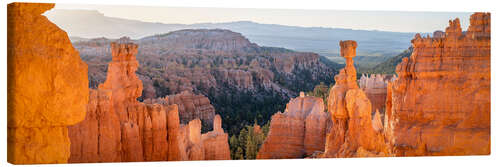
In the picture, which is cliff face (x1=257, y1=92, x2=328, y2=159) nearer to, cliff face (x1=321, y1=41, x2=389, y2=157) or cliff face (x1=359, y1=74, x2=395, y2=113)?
cliff face (x1=359, y1=74, x2=395, y2=113)

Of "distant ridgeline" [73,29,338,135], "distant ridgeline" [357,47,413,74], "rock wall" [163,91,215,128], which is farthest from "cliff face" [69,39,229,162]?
"distant ridgeline" [357,47,413,74]

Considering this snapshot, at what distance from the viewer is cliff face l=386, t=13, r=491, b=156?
13.0m

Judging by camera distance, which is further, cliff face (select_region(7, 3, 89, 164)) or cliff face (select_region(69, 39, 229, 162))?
cliff face (select_region(69, 39, 229, 162))

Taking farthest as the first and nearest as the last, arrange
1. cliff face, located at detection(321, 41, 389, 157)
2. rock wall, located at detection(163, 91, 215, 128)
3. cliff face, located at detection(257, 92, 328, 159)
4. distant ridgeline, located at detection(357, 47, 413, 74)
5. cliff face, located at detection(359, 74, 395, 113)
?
distant ridgeline, located at detection(357, 47, 413, 74), rock wall, located at detection(163, 91, 215, 128), cliff face, located at detection(359, 74, 395, 113), cliff face, located at detection(257, 92, 328, 159), cliff face, located at detection(321, 41, 389, 157)

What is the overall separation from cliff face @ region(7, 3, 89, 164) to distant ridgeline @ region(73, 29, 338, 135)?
2451cm

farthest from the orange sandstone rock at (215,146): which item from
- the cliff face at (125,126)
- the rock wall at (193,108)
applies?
the rock wall at (193,108)

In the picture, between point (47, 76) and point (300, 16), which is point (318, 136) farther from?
point (47, 76)

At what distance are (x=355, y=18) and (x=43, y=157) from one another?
9188 millimetres

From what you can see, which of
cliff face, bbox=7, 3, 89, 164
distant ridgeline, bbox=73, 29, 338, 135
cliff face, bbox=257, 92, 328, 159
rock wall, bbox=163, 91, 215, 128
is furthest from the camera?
distant ridgeline, bbox=73, 29, 338, 135

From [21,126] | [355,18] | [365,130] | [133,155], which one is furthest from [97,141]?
[355,18]

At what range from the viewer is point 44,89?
7145mm

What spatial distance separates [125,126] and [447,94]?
685cm

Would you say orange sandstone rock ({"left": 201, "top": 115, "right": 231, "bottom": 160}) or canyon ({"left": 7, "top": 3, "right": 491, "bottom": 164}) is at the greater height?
canyon ({"left": 7, "top": 3, "right": 491, "bottom": 164})

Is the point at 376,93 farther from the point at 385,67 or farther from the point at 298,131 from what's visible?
the point at 385,67
